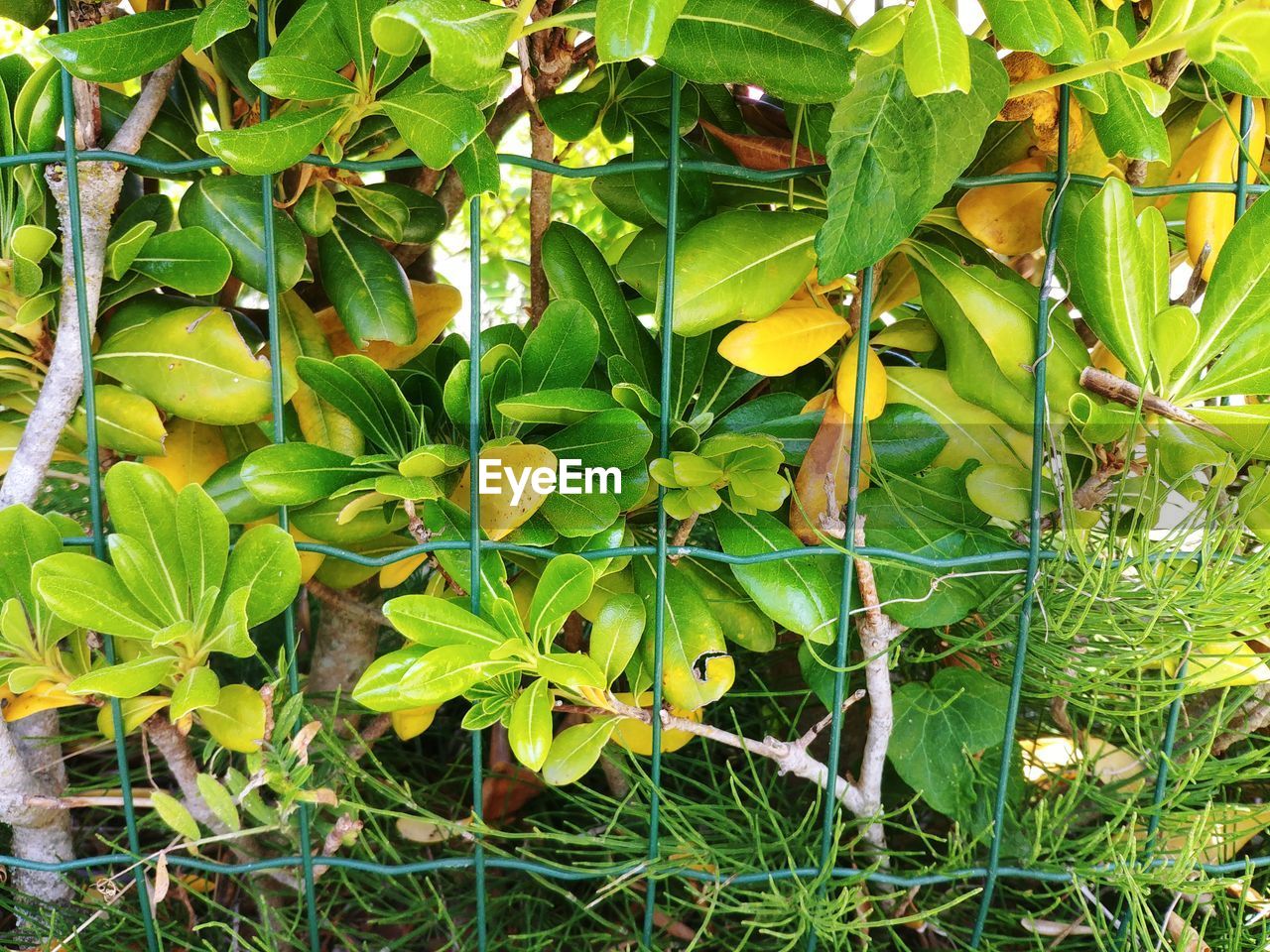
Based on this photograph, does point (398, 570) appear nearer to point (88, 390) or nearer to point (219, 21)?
point (88, 390)

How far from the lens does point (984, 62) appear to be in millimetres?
549

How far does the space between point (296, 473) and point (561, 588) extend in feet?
0.56

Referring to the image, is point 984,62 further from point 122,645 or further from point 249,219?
point 122,645

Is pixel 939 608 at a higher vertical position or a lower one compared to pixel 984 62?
lower

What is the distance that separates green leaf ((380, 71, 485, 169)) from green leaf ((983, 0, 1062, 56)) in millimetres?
258

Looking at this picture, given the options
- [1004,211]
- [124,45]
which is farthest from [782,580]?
[124,45]

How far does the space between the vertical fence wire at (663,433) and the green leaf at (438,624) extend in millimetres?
100

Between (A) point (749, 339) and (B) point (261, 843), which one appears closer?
(A) point (749, 339)

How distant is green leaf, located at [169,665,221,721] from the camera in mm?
610

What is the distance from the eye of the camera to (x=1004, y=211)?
65 centimetres

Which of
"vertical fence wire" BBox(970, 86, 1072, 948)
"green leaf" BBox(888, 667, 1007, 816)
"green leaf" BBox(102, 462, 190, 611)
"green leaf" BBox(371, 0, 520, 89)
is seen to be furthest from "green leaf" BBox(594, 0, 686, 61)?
"green leaf" BBox(888, 667, 1007, 816)

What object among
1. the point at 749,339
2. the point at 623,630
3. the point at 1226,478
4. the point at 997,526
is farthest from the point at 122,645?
the point at 1226,478

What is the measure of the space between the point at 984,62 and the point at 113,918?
82 centimetres

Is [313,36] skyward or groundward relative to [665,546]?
skyward
